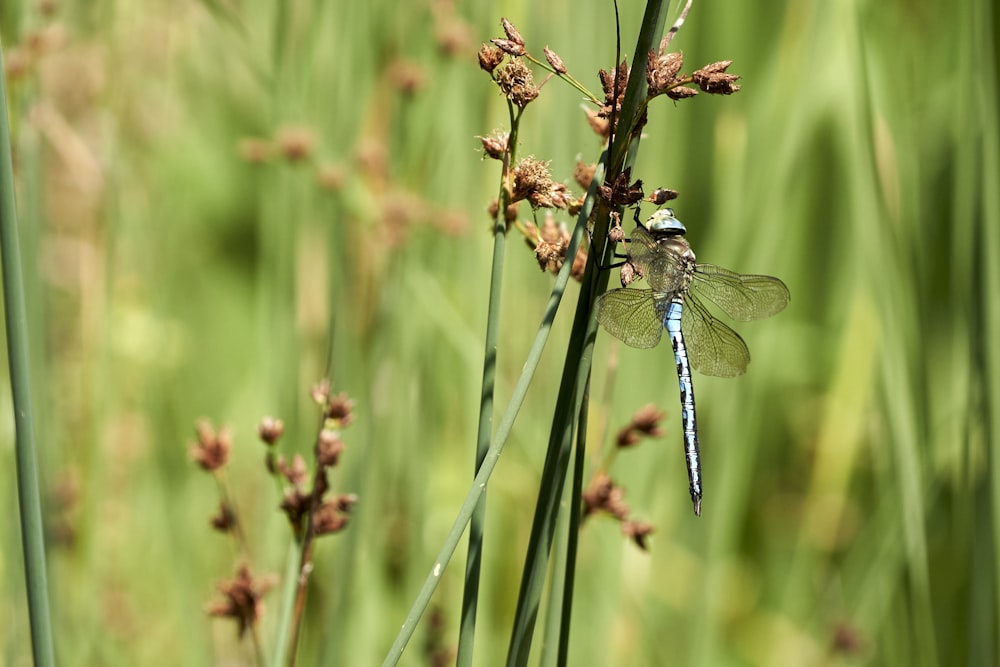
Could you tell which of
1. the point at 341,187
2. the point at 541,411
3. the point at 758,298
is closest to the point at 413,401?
the point at 541,411

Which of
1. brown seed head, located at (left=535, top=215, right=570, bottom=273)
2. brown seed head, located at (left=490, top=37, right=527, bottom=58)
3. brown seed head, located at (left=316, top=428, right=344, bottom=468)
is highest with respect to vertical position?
brown seed head, located at (left=490, top=37, right=527, bottom=58)

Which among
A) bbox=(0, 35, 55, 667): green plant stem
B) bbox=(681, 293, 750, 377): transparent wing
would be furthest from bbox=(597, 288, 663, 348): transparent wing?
bbox=(0, 35, 55, 667): green plant stem

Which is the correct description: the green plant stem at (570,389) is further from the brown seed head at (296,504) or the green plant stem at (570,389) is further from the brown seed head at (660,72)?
the brown seed head at (296,504)

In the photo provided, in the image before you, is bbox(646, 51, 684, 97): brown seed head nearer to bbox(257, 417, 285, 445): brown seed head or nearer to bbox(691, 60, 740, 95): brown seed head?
bbox(691, 60, 740, 95): brown seed head

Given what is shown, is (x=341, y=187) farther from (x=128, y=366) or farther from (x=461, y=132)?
(x=128, y=366)

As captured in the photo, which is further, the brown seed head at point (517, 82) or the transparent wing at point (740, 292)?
the transparent wing at point (740, 292)

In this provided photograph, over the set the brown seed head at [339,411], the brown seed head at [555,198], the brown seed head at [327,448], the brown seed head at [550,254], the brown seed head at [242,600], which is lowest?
the brown seed head at [242,600]

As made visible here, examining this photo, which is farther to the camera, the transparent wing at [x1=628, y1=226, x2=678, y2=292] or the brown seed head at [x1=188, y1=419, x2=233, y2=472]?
the transparent wing at [x1=628, y1=226, x2=678, y2=292]

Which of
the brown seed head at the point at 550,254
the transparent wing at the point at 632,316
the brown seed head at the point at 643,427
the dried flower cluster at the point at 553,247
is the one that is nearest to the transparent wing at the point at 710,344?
the transparent wing at the point at 632,316
